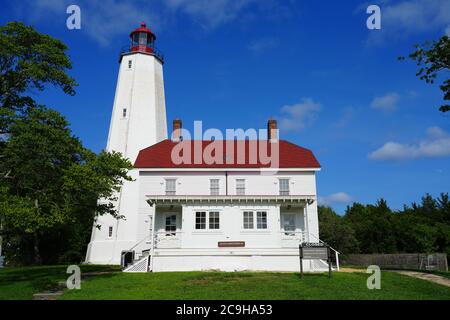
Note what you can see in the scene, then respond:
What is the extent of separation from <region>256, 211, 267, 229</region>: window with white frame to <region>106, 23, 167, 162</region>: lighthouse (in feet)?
47.3

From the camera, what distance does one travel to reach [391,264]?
31.9 m

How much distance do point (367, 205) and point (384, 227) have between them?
22.6 metres

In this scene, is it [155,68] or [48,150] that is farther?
[155,68]

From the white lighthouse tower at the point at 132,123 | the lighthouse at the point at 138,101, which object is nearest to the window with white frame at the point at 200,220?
the white lighthouse tower at the point at 132,123

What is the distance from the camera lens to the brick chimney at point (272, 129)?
32938 millimetres

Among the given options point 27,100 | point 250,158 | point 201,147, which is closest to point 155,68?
point 201,147

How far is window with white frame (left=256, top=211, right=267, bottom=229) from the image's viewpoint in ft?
81.7

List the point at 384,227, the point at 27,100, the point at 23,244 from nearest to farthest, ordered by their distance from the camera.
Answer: the point at 27,100 → the point at 23,244 → the point at 384,227

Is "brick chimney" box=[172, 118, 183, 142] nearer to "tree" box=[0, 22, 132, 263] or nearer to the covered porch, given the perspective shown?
the covered porch

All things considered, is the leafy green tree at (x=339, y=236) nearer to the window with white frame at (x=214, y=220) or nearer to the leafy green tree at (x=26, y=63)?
the window with white frame at (x=214, y=220)

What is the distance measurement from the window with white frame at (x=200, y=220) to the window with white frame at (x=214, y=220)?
0.37 metres

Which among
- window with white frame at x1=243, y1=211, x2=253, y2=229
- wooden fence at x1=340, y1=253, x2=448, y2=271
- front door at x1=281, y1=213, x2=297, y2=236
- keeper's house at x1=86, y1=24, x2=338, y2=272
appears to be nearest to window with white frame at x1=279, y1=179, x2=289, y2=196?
keeper's house at x1=86, y1=24, x2=338, y2=272
